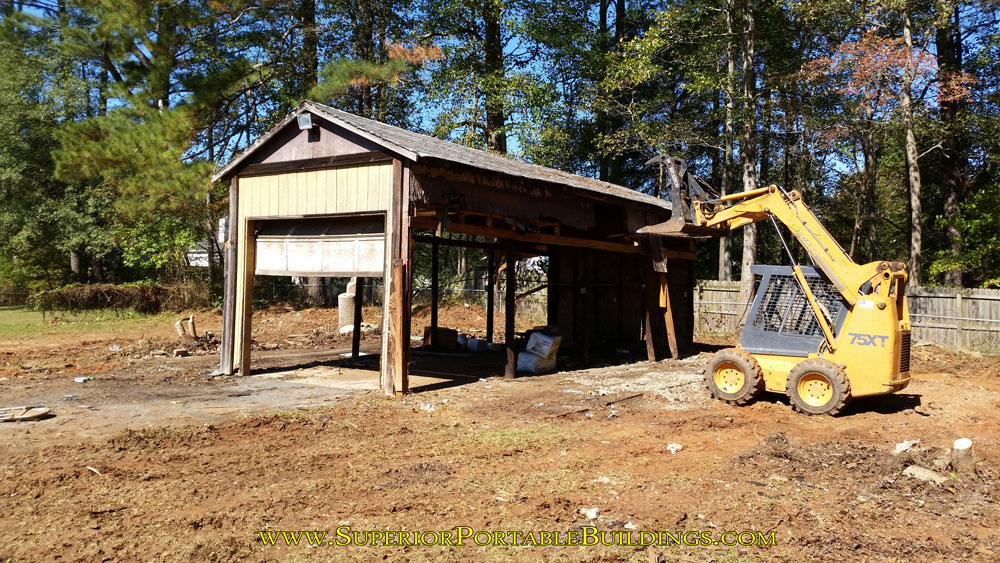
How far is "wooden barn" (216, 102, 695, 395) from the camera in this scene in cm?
1123

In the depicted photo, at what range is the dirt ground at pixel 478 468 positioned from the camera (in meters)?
5.12

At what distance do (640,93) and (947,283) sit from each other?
14704 mm

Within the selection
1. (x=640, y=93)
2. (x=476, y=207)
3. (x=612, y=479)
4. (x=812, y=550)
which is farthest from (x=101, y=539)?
(x=640, y=93)

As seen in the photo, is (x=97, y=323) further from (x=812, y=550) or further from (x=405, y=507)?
(x=812, y=550)

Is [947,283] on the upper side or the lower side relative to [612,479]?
upper

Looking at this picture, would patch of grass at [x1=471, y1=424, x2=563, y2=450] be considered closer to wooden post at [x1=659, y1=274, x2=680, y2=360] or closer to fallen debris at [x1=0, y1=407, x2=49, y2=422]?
fallen debris at [x1=0, y1=407, x2=49, y2=422]

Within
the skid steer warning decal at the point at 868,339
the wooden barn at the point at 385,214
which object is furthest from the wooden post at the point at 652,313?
the skid steer warning decal at the point at 868,339

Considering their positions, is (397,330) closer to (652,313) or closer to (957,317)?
(652,313)

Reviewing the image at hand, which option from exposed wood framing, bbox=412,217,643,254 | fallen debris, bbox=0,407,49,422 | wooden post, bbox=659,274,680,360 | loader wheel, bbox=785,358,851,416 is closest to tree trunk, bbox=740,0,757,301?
wooden post, bbox=659,274,680,360

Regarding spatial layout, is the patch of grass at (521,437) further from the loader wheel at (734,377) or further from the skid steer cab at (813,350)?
the skid steer cab at (813,350)

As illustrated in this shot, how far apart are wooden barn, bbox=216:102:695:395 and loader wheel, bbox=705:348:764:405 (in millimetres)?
3986

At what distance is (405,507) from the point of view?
5801 millimetres

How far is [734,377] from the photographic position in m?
10.6

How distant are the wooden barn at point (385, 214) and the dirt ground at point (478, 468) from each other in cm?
179
